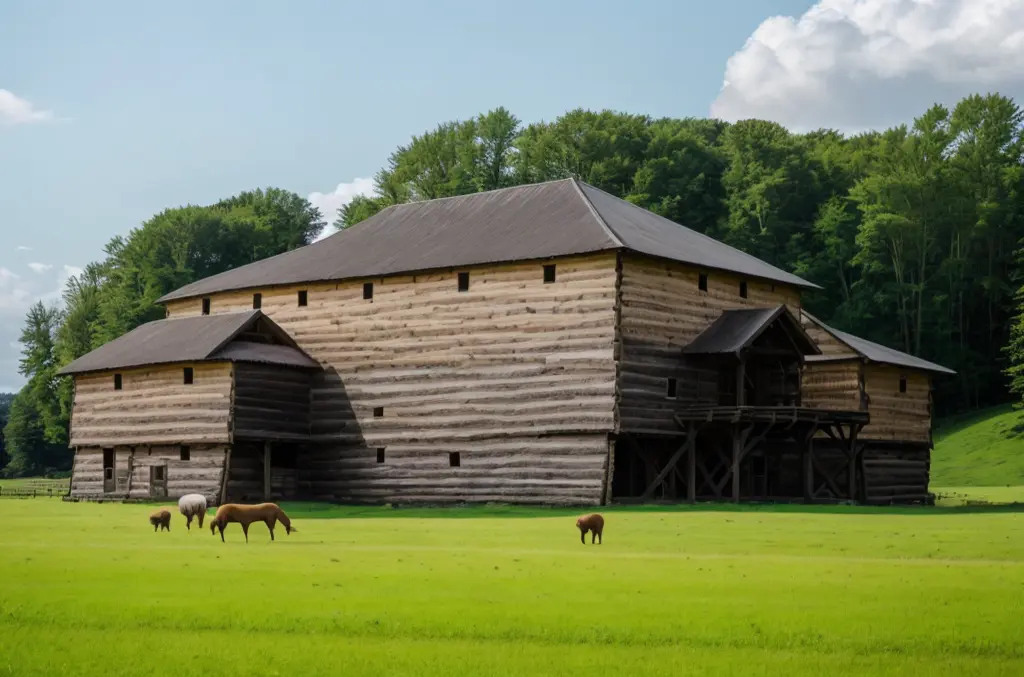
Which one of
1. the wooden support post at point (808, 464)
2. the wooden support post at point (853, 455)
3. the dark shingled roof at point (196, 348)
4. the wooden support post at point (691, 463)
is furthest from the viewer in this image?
the wooden support post at point (853, 455)

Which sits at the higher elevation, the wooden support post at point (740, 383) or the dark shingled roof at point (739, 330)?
the dark shingled roof at point (739, 330)

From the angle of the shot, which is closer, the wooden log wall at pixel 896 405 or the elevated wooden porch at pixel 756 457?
the elevated wooden porch at pixel 756 457

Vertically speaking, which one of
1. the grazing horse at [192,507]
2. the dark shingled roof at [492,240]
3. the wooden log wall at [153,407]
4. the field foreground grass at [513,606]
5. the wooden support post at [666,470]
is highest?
the dark shingled roof at [492,240]

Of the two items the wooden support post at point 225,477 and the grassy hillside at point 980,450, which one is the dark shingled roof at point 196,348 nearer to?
the wooden support post at point 225,477

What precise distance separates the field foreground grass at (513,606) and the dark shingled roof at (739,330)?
17.2m

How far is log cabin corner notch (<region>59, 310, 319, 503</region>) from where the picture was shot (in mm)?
49719

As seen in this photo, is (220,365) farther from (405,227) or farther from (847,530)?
(847,530)

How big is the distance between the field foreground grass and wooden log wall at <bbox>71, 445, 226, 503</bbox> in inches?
800

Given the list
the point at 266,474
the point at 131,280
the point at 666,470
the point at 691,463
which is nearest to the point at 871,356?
the point at 691,463

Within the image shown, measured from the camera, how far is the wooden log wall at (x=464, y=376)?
150 feet

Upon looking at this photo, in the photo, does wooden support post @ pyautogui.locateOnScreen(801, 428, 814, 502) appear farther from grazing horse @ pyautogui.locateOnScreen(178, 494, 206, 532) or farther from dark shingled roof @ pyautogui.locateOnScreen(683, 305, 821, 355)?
grazing horse @ pyautogui.locateOnScreen(178, 494, 206, 532)

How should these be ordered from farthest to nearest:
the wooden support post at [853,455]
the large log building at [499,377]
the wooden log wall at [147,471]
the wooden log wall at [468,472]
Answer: the wooden support post at [853,455]
the wooden log wall at [147,471]
the large log building at [499,377]
the wooden log wall at [468,472]

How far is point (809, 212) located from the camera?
90.4m

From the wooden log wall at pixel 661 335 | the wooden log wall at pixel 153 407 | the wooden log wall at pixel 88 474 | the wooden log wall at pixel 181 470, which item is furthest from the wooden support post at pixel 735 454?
the wooden log wall at pixel 88 474
